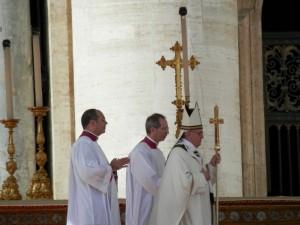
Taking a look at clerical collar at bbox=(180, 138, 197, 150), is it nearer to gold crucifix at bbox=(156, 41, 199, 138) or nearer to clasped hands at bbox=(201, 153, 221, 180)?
clasped hands at bbox=(201, 153, 221, 180)

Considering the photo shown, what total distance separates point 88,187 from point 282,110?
754cm

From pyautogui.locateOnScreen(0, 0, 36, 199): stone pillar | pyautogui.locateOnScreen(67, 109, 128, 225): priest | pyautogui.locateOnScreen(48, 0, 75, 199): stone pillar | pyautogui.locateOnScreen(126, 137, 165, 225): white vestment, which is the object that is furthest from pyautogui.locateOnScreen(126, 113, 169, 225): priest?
pyautogui.locateOnScreen(0, 0, 36, 199): stone pillar

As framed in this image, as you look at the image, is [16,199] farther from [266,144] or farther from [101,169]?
[266,144]

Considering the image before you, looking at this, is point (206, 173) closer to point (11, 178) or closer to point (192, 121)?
point (192, 121)

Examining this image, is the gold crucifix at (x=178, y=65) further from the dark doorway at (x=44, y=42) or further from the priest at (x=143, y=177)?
the dark doorway at (x=44, y=42)

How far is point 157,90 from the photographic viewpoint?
68.4 feet

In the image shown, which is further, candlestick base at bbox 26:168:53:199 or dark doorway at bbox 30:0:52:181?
→ dark doorway at bbox 30:0:52:181

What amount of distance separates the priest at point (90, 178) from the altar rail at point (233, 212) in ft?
3.09

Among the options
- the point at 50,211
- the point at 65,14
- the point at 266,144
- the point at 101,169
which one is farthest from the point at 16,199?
the point at 266,144

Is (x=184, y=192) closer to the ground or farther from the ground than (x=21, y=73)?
closer to the ground

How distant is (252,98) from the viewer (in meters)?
23.7

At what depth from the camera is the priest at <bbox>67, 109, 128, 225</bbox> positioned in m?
17.4

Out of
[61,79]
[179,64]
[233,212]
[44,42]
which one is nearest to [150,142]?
[233,212]

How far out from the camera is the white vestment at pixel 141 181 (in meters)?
18.2
